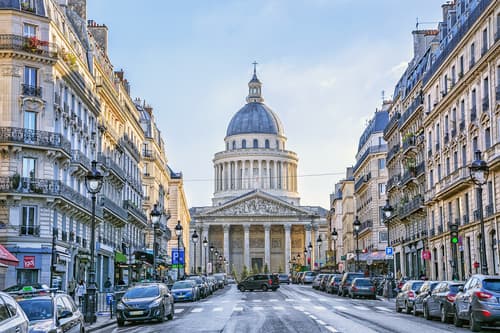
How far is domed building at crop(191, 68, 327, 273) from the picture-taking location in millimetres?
162500

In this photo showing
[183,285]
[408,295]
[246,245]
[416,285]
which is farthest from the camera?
[246,245]

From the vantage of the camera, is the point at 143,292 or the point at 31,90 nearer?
the point at 143,292

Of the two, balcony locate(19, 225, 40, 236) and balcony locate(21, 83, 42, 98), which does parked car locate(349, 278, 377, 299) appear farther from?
balcony locate(21, 83, 42, 98)

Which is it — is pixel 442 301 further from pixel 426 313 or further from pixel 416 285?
pixel 416 285

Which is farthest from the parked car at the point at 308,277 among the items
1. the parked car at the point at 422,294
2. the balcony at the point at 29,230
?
the parked car at the point at 422,294

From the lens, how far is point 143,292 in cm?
2922

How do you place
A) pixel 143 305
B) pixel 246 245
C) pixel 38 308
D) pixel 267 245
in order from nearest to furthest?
1. pixel 38 308
2. pixel 143 305
3. pixel 246 245
4. pixel 267 245

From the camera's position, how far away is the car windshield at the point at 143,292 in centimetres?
2903

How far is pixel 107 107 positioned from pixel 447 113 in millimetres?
23212

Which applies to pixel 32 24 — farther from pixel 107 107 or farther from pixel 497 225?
pixel 497 225

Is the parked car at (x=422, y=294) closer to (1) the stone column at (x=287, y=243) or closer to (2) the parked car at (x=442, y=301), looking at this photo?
(2) the parked car at (x=442, y=301)

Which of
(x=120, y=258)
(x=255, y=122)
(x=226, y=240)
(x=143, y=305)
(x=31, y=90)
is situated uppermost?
(x=255, y=122)

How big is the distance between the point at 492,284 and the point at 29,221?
26898mm

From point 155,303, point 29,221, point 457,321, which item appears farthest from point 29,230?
point 457,321
